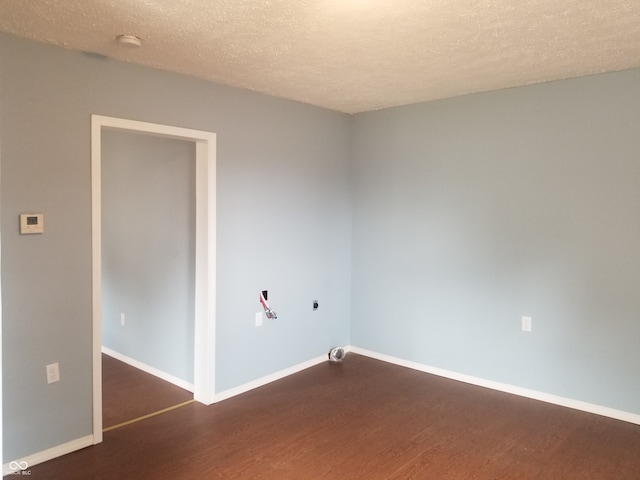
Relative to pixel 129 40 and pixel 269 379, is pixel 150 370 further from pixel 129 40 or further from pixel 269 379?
pixel 129 40

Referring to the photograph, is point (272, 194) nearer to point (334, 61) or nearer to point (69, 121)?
point (334, 61)

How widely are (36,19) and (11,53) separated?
0.34 m

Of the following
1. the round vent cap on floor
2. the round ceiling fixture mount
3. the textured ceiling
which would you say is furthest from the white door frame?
the round vent cap on floor

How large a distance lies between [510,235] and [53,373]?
10.8ft

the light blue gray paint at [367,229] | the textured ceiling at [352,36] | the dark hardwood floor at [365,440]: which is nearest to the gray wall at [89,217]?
the light blue gray paint at [367,229]

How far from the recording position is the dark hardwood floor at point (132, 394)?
3.33 metres

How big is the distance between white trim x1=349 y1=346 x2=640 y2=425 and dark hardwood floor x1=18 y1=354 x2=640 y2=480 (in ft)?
0.21

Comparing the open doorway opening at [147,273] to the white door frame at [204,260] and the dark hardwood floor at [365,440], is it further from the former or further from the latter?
the dark hardwood floor at [365,440]

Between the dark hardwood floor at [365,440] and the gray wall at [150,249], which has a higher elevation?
the gray wall at [150,249]

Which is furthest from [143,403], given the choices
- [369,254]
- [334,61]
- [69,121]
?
[334,61]

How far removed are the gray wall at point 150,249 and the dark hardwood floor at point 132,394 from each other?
0.43 feet

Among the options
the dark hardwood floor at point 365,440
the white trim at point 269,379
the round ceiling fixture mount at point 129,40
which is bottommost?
the dark hardwood floor at point 365,440

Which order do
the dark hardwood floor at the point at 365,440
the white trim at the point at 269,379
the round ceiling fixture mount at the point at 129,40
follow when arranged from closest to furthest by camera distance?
the round ceiling fixture mount at the point at 129,40 → the dark hardwood floor at the point at 365,440 → the white trim at the point at 269,379

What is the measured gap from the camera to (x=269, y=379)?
3951mm
